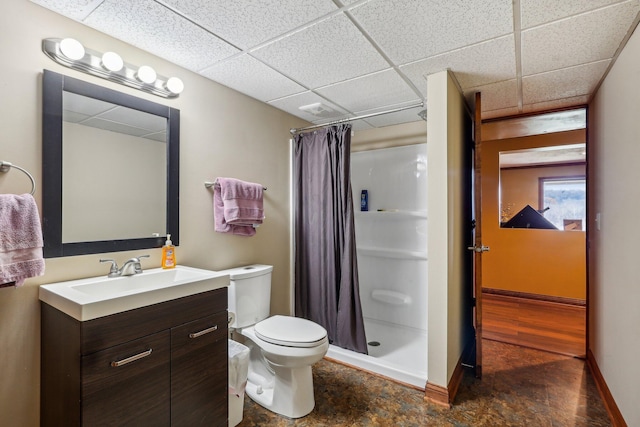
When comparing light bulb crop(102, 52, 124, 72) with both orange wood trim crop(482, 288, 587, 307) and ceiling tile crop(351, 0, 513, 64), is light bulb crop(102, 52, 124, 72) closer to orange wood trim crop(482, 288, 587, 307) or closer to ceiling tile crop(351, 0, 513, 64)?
ceiling tile crop(351, 0, 513, 64)

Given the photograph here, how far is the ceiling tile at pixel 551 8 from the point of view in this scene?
4.35 ft

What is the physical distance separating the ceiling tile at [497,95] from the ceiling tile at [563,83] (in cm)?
7

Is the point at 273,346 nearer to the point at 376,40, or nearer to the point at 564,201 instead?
the point at 376,40

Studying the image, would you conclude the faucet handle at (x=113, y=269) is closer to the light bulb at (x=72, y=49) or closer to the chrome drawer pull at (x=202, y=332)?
the chrome drawer pull at (x=202, y=332)

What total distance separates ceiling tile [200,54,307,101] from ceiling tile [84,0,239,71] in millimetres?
97

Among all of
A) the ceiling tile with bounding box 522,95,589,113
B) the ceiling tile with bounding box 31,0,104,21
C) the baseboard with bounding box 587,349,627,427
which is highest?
the ceiling tile with bounding box 31,0,104,21

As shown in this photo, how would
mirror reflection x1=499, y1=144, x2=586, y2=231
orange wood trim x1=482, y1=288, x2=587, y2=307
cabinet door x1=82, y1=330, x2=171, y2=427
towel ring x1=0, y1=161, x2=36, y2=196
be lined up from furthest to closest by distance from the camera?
mirror reflection x1=499, y1=144, x2=586, y2=231 → orange wood trim x1=482, y1=288, x2=587, y2=307 → towel ring x1=0, y1=161, x2=36, y2=196 → cabinet door x1=82, y1=330, x2=171, y2=427

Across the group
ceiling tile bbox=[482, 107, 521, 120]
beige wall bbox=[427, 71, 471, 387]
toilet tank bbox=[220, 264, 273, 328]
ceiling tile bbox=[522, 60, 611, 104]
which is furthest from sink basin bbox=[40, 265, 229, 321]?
ceiling tile bbox=[482, 107, 521, 120]

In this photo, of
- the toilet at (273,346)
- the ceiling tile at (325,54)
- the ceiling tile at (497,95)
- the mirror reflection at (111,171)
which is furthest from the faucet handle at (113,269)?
the ceiling tile at (497,95)

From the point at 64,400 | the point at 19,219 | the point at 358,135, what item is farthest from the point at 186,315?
the point at 358,135

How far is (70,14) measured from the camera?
146 cm

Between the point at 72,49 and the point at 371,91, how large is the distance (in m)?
1.75

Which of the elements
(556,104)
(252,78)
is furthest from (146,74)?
(556,104)

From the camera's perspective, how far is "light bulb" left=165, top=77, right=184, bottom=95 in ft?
6.05
